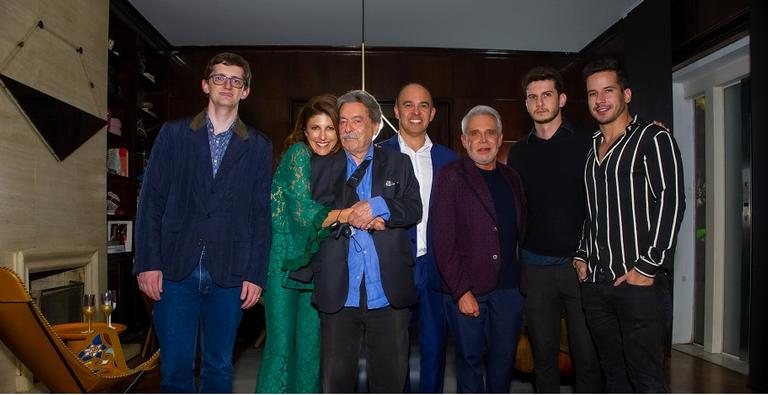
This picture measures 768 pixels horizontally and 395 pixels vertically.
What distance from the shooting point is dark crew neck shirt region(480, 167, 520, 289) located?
236 cm

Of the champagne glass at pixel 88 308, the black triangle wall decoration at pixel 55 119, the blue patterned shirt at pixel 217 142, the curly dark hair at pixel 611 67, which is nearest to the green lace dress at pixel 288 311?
the blue patterned shirt at pixel 217 142

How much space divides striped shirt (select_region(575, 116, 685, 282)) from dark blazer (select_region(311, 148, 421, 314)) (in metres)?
0.73

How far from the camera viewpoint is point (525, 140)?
8.65 feet

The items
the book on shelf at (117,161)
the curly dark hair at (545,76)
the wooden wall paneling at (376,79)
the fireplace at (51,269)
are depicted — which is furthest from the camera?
the wooden wall paneling at (376,79)

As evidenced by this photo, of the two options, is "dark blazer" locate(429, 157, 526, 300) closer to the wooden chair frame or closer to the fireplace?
the wooden chair frame

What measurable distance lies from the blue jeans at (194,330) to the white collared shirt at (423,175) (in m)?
0.88

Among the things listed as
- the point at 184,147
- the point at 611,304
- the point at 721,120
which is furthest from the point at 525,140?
the point at 721,120

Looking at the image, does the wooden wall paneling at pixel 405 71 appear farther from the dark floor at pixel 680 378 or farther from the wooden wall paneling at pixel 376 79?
the dark floor at pixel 680 378

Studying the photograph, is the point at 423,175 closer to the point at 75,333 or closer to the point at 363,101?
the point at 363,101

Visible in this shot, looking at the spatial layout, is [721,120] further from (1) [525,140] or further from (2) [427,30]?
(1) [525,140]

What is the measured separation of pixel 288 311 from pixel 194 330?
349mm

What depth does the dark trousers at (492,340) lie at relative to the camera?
2.33 m

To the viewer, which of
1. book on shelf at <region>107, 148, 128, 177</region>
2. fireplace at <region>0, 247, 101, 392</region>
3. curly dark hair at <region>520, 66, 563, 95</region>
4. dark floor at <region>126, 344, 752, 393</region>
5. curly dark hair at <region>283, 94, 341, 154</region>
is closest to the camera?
curly dark hair at <region>283, 94, 341, 154</region>

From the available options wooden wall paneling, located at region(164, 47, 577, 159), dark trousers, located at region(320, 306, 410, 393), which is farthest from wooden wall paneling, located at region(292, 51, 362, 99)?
dark trousers, located at region(320, 306, 410, 393)
